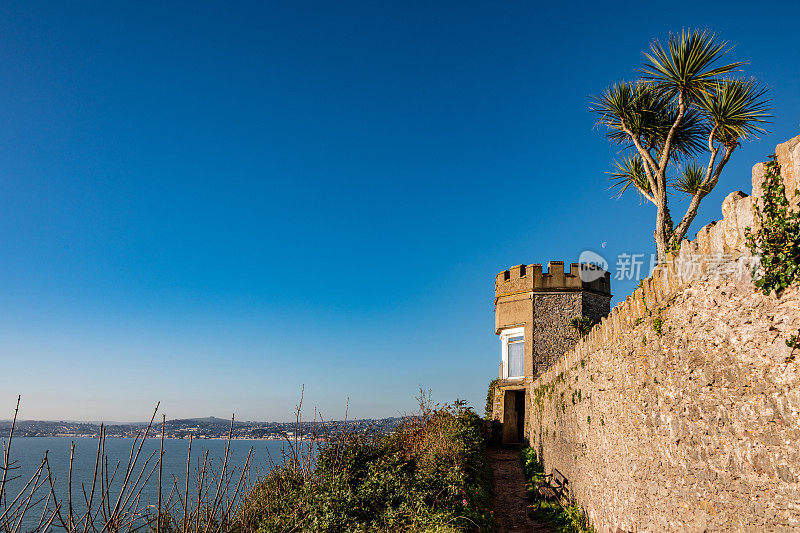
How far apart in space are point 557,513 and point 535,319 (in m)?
11.6

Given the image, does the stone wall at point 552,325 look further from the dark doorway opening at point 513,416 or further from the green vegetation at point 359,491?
the green vegetation at point 359,491

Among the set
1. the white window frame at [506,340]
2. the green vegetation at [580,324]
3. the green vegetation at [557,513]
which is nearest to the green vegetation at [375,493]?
the green vegetation at [557,513]

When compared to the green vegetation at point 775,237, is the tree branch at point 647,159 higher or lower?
higher

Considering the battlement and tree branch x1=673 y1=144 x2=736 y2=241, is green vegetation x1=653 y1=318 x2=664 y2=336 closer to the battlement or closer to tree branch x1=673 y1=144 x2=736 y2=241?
tree branch x1=673 y1=144 x2=736 y2=241

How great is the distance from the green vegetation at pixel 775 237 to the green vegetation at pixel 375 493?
565 cm

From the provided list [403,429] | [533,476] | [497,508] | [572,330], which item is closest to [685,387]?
[497,508]

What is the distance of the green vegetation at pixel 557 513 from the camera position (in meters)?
8.91

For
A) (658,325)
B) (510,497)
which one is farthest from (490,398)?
(658,325)

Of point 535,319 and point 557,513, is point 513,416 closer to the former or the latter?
point 535,319

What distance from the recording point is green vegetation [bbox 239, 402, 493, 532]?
823 cm

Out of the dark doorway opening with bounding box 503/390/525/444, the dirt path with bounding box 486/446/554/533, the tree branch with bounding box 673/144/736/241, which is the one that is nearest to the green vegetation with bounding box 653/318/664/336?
the dirt path with bounding box 486/446/554/533

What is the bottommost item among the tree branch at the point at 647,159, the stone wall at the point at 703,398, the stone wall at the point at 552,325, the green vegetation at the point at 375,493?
the green vegetation at the point at 375,493

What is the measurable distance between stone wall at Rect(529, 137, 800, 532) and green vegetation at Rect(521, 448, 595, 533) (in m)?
0.95

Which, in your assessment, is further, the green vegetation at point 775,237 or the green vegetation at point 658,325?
the green vegetation at point 658,325
